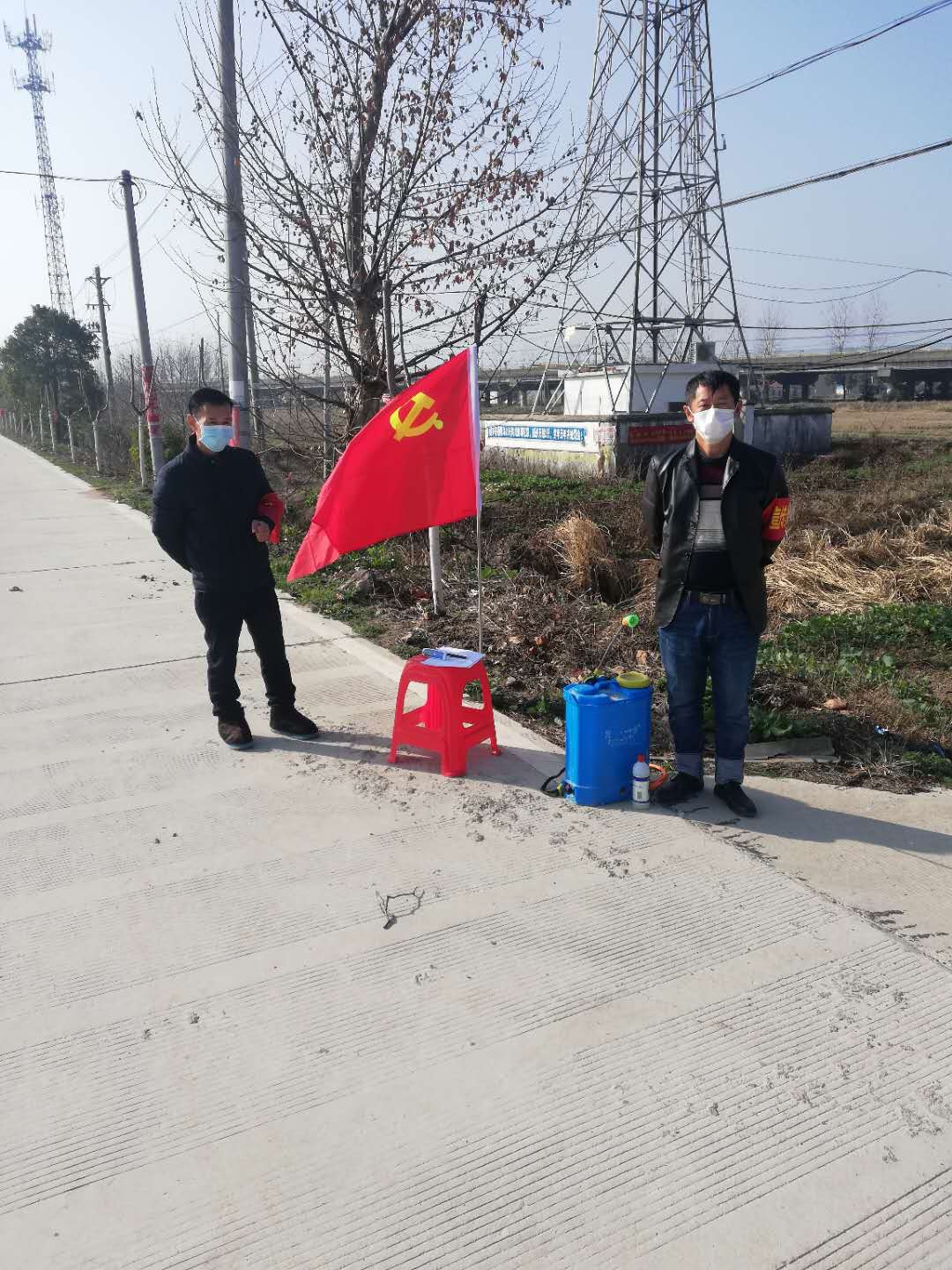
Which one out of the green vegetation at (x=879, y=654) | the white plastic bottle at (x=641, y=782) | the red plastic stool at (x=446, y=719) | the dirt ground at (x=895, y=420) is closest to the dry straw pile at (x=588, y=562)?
the green vegetation at (x=879, y=654)

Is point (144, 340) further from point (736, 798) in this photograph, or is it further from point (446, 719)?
point (736, 798)

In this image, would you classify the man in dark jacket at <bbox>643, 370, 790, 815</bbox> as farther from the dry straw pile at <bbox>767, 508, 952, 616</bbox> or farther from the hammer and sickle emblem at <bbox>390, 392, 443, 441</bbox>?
the dry straw pile at <bbox>767, 508, 952, 616</bbox>

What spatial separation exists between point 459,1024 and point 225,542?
2.94m

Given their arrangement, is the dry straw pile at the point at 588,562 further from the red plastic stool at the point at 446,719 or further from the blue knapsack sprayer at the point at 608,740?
the blue knapsack sprayer at the point at 608,740

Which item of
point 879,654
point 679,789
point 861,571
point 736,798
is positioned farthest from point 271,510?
point 861,571

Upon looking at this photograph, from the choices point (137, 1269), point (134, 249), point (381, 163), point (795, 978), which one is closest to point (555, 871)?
point (795, 978)

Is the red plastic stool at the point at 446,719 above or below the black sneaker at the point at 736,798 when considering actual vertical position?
above

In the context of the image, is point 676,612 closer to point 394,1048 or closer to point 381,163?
point 394,1048

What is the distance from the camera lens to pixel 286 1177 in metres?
2.16

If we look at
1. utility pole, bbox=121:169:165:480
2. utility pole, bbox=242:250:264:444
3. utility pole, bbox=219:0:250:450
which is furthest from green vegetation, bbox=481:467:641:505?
utility pole, bbox=121:169:165:480

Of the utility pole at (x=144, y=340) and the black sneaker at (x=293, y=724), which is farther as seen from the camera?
the utility pole at (x=144, y=340)

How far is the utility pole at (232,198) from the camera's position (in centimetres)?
760

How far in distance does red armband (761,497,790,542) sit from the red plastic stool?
154 centimetres

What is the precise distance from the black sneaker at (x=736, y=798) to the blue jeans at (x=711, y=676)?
31 millimetres
